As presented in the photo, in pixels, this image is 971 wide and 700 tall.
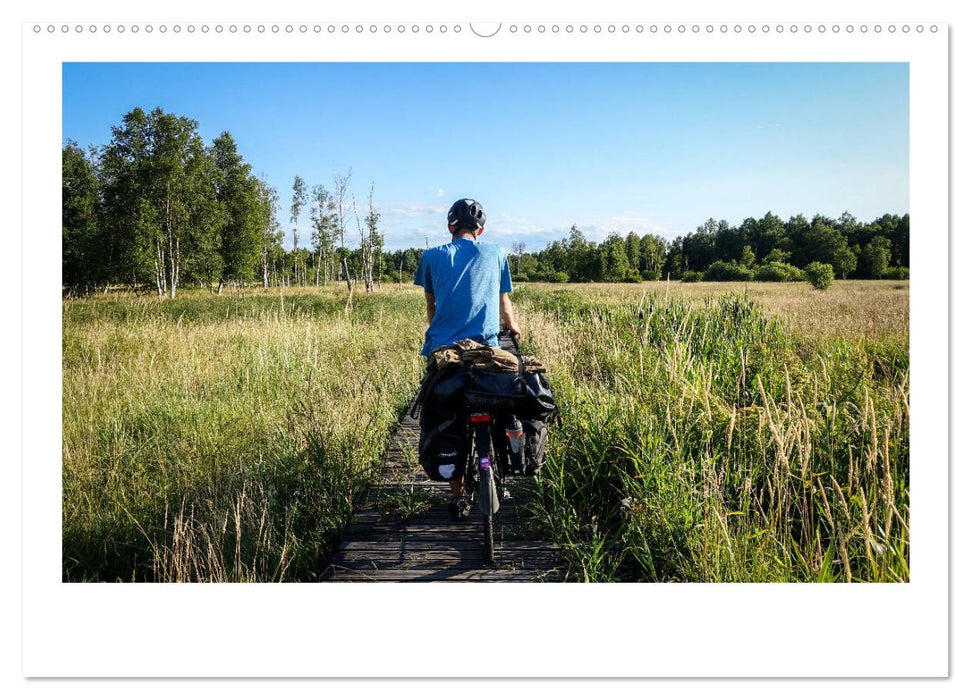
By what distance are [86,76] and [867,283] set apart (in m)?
4.02

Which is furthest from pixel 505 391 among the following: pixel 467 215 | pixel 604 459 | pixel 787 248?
pixel 787 248

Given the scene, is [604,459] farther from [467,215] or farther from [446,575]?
[467,215]

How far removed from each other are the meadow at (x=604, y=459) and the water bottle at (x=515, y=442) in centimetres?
50

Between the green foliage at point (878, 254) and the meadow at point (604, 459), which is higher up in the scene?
the green foliage at point (878, 254)

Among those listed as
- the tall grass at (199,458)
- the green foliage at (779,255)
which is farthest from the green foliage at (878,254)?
the tall grass at (199,458)

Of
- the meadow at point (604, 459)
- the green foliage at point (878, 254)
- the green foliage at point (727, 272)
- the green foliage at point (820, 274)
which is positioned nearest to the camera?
the green foliage at point (878, 254)

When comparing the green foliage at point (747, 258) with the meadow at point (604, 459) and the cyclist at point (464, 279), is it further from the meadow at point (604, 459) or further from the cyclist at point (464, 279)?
the cyclist at point (464, 279)

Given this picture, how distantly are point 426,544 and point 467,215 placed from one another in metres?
1.92

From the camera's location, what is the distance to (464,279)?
3.06m

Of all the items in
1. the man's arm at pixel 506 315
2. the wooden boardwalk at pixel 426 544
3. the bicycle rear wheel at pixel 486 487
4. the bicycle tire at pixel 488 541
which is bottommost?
the wooden boardwalk at pixel 426 544

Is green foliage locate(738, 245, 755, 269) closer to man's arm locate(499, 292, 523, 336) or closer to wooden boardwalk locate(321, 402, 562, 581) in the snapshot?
man's arm locate(499, 292, 523, 336)

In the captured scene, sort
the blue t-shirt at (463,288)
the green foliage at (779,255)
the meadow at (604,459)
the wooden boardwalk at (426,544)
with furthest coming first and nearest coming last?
the green foliage at (779,255) < the blue t-shirt at (463,288) < the wooden boardwalk at (426,544) < the meadow at (604,459)

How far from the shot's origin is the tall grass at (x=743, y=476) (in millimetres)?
2480

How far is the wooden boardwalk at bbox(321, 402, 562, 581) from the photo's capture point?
9.04ft
